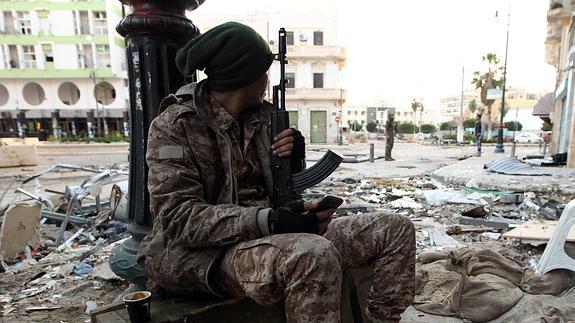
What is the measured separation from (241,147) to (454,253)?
2.41m

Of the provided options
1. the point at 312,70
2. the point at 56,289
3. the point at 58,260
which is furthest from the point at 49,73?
the point at 56,289

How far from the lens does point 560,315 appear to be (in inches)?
93.0

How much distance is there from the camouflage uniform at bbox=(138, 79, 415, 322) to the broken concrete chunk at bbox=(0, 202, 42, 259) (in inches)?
144

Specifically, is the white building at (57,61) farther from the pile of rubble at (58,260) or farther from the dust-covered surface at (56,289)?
the dust-covered surface at (56,289)

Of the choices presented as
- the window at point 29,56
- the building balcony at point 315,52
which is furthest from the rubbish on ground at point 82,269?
the window at point 29,56

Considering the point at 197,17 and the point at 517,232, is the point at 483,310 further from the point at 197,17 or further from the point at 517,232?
the point at 197,17

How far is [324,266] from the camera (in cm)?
133

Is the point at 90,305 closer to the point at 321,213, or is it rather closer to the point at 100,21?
the point at 321,213

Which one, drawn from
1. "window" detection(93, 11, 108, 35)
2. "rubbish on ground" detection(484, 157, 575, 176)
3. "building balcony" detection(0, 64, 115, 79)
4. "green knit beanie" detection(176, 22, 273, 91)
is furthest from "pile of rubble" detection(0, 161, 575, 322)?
"window" detection(93, 11, 108, 35)

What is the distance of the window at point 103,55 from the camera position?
1484 inches

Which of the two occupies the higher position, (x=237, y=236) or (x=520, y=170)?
(x=237, y=236)

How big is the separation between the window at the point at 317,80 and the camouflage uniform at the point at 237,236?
35099 mm

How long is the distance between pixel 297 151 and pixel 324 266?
0.64m

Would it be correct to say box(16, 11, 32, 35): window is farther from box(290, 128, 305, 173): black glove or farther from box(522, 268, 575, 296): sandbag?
box(522, 268, 575, 296): sandbag
